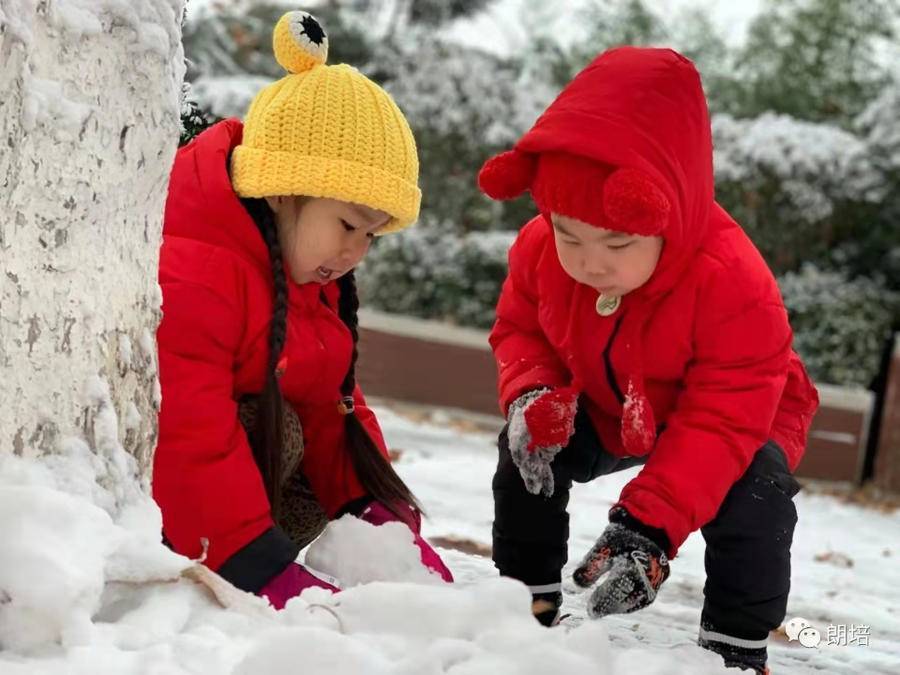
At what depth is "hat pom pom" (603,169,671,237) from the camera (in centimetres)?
210

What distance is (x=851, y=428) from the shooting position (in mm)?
5938

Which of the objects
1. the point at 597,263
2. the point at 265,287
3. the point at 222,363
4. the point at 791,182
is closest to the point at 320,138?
the point at 265,287

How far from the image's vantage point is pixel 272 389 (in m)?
2.21

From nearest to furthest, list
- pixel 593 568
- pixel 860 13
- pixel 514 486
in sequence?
1. pixel 593 568
2. pixel 514 486
3. pixel 860 13

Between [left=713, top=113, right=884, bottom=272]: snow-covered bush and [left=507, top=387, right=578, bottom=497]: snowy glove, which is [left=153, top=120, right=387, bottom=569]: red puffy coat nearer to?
[left=507, top=387, right=578, bottom=497]: snowy glove

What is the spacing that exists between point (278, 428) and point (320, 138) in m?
0.57

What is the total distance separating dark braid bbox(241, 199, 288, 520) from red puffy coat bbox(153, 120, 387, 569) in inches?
1.2

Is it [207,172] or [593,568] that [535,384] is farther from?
[207,172]

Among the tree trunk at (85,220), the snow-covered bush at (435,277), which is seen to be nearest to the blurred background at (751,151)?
the snow-covered bush at (435,277)

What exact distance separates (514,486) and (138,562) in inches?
50.1

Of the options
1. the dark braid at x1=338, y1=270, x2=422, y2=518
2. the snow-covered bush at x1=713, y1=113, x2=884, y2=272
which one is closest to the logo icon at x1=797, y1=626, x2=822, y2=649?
the dark braid at x1=338, y1=270, x2=422, y2=518

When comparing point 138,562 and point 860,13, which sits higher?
point 860,13

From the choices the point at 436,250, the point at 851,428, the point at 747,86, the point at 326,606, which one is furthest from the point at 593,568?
the point at 747,86

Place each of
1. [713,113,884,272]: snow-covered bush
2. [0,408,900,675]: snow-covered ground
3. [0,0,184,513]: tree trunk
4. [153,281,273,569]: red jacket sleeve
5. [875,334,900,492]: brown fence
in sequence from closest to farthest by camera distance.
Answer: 1. [0,408,900,675]: snow-covered ground
2. [0,0,184,513]: tree trunk
3. [153,281,273,569]: red jacket sleeve
4. [875,334,900,492]: brown fence
5. [713,113,884,272]: snow-covered bush
